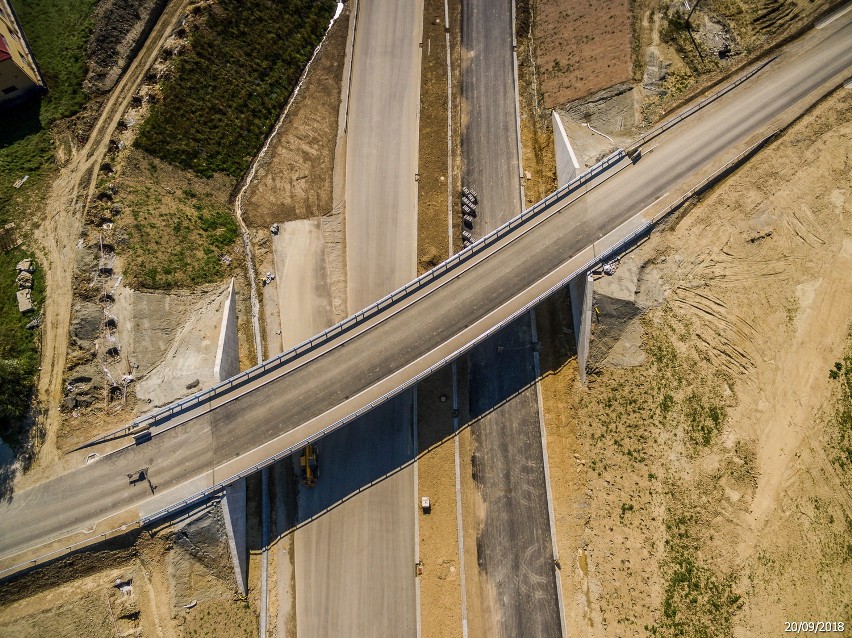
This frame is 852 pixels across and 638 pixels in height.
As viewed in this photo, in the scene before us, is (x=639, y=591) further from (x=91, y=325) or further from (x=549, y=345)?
(x=91, y=325)

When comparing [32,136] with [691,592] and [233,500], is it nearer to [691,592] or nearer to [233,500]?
[233,500]

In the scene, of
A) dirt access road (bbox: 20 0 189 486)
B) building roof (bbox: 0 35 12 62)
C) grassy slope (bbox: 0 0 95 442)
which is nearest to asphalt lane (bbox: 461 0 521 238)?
dirt access road (bbox: 20 0 189 486)

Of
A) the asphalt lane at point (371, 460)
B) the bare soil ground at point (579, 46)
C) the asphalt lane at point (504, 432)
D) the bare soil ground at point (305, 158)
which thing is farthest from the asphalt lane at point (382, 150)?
the bare soil ground at point (579, 46)

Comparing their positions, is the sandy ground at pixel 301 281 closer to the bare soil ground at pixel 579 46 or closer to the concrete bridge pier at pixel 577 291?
the concrete bridge pier at pixel 577 291

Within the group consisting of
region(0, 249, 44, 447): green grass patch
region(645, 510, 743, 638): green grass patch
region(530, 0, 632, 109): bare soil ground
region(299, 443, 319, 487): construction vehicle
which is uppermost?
region(530, 0, 632, 109): bare soil ground

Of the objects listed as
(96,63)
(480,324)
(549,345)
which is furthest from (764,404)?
(96,63)

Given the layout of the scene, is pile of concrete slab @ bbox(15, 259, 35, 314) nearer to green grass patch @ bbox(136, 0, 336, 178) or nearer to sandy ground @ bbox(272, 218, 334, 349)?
green grass patch @ bbox(136, 0, 336, 178)
